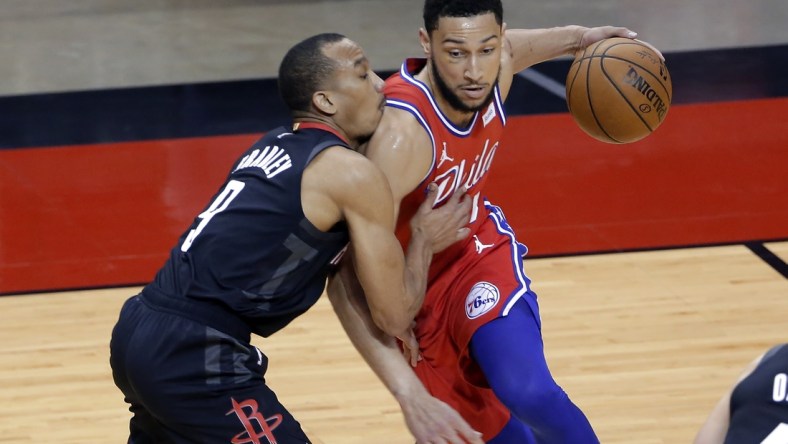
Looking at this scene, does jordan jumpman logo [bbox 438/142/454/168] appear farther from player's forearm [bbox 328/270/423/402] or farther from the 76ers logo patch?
player's forearm [bbox 328/270/423/402]

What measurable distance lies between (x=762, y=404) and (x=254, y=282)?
1476 millimetres

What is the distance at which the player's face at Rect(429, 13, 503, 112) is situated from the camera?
3.77m

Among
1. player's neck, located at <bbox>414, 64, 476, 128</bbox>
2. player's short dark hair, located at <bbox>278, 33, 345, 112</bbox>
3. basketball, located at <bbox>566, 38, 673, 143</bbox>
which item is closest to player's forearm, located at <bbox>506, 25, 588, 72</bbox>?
basketball, located at <bbox>566, 38, 673, 143</bbox>

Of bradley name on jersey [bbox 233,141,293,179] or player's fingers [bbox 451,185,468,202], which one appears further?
player's fingers [bbox 451,185,468,202]

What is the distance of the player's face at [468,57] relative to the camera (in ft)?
12.4

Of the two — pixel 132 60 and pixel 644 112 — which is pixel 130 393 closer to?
pixel 644 112

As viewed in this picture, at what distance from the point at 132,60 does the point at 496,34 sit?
24.3ft

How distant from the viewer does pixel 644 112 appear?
4328 mm

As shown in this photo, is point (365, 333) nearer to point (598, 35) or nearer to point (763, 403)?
point (763, 403)

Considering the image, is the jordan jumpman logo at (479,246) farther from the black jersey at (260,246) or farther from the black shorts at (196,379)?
the black shorts at (196,379)

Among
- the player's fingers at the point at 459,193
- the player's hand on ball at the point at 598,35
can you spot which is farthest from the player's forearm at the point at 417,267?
the player's hand on ball at the point at 598,35

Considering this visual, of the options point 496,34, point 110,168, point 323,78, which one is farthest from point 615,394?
point 110,168

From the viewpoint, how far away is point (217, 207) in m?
3.30

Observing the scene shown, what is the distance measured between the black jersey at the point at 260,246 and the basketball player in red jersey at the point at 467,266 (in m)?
0.31
